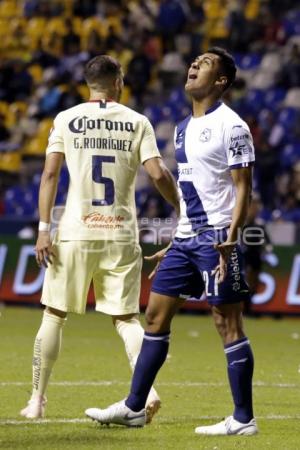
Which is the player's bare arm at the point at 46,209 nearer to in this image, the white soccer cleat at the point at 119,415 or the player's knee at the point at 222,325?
the white soccer cleat at the point at 119,415

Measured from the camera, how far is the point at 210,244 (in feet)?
24.8

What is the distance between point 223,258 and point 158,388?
10.3 ft

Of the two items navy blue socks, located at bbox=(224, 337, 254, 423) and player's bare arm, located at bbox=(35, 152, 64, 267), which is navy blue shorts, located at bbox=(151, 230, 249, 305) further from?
player's bare arm, located at bbox=(35, 152, 64, 267)

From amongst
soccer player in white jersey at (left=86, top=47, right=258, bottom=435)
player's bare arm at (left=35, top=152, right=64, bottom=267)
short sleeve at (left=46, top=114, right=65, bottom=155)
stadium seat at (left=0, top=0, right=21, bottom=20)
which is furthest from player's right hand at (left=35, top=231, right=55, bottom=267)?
stadium seat at (left=0, top=0, right=21, bottom=20)

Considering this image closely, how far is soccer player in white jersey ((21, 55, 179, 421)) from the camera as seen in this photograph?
8.16 metres

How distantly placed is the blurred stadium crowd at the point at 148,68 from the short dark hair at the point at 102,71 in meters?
12.4

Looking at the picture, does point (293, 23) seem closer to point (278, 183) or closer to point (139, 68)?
point (139, 68)

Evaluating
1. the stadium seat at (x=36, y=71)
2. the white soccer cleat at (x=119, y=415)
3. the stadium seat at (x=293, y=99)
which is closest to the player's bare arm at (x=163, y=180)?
the white soccer cleat at (x=119, y=415)

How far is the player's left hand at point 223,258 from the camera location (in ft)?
24.2

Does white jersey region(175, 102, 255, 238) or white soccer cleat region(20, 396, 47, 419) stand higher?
white jersey region(175, 102, 255, 238)

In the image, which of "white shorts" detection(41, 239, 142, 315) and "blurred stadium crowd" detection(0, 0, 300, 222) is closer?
"white shorts" detection(41, 239, 142, 315)

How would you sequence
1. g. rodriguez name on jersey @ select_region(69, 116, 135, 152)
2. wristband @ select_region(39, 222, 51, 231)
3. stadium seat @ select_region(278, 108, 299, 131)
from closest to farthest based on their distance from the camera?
wristband @ select_region(39, 222, 51, 231)
g. rodriguez name on jersey @ select_region(69, 116, 135, 152)
stadium seat @ select_region(278, 108, 299, 131)

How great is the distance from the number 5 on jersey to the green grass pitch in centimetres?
148

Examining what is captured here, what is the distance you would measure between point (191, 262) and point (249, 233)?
34.9 ft
